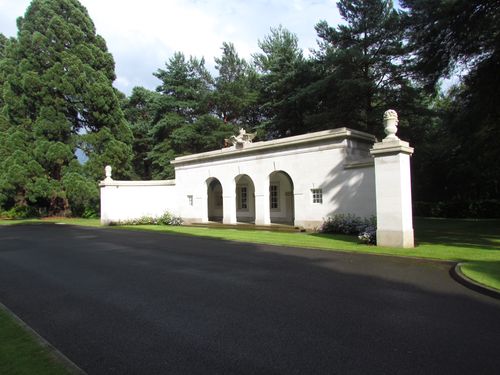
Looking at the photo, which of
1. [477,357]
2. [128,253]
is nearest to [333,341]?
[477,357]

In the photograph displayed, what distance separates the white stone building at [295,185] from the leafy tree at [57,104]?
889 centimetres

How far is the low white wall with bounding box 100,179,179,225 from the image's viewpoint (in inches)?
1079

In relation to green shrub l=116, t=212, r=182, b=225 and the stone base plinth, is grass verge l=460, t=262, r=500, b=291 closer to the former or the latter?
the stone base plinth

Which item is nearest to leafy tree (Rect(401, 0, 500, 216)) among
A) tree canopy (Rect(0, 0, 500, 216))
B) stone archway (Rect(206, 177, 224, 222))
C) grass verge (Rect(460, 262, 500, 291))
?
tree canopy (Rect(0, 0, 500, 216))

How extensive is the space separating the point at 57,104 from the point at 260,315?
34041 millimetres

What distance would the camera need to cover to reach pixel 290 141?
68.4 ft

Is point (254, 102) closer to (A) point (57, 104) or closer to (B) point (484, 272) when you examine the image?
(A) point (57, 104)

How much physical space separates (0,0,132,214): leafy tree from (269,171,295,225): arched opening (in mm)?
15852

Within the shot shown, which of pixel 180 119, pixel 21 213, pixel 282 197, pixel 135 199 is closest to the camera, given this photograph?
pixel 282 197

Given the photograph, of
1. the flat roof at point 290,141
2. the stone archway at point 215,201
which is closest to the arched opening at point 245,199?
the stone archway at point 215,201

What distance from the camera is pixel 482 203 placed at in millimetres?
30938

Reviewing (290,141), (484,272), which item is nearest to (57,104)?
(290,141)

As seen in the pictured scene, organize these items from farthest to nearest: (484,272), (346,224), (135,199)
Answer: (135,199) → (346,224) → (484,272)

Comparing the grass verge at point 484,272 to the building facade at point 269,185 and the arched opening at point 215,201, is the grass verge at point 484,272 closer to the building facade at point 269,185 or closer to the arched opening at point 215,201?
the building facade at point 269,185
